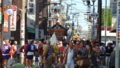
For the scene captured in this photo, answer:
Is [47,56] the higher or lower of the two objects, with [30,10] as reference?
lower

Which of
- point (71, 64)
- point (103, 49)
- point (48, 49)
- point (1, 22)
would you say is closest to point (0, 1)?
point (1, 22)

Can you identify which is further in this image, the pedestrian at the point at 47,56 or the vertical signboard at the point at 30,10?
the vertical signboard at the point at 30,10

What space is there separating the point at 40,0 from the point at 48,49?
33.2m

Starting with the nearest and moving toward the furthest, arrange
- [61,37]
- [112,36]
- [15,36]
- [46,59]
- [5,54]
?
[46,59] < [5,54] < [15,36] < [61,37] < [112,36]

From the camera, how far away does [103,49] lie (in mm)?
23297

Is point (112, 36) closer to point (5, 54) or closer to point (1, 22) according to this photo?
point (5, 54)

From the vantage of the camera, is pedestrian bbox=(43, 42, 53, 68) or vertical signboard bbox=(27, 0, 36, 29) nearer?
pedestrian bbox=(43, 42, 53, 68)

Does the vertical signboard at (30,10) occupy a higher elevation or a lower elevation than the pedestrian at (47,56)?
higher

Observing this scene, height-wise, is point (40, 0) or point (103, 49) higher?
point (40, 0)

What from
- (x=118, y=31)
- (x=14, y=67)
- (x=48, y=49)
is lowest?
(x=14, y=67)

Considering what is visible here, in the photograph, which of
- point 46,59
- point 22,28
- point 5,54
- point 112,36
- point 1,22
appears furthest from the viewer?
point 112,36

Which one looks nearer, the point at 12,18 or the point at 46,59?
the point at 46,59

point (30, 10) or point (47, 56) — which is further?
point (30, 10)

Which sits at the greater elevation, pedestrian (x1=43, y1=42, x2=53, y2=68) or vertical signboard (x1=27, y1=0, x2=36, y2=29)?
vertical signboard (x1=27, y1=0, x2=36, y2=29)
